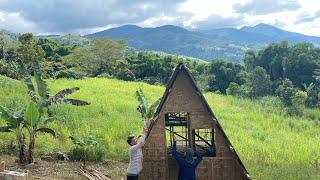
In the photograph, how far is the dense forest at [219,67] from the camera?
3528cm

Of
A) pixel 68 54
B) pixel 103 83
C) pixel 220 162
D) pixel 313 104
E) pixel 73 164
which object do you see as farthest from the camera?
pixel 68 54

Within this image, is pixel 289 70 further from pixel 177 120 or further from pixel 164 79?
pixel 177 120

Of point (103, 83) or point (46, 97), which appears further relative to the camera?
point (103, 83)

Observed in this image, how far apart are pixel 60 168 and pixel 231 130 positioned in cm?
887

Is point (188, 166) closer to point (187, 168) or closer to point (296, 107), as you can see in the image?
point (187, 168)

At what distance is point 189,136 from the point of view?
29.4ft

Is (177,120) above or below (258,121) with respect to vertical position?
above

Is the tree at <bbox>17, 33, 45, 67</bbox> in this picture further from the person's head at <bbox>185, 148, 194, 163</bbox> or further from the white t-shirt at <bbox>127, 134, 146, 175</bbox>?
the person's head at <bbox>185, 148, 194, 163</bbox>

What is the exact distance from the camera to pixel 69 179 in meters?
9.80

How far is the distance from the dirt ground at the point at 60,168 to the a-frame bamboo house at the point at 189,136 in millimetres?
1632

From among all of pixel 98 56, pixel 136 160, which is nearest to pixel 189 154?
pixel 136 160

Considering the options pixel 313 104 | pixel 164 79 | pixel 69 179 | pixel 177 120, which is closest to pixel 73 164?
pixel 69 179

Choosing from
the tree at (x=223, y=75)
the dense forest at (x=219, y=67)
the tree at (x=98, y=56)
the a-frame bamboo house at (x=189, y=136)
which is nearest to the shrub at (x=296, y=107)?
the dense forest at (x=219, y=67)

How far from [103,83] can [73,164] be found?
1793 cm
